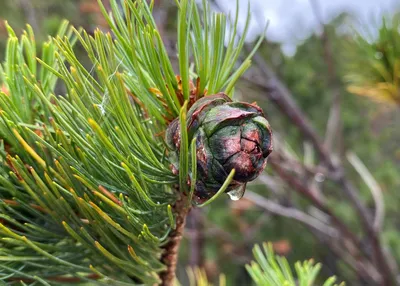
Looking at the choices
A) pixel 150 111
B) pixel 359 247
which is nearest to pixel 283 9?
pixel 359 247

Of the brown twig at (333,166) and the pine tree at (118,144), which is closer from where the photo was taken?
the pine tree at (118,144)

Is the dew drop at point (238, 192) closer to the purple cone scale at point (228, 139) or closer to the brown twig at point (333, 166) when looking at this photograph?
the purple cone scale at point (228, 139)


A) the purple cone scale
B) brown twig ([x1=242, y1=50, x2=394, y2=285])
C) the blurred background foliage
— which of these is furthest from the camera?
the blurred background foliage

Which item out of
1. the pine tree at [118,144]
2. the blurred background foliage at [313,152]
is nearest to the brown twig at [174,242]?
the pine tree at [118,144]

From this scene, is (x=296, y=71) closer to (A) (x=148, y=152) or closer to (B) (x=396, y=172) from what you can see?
(B) (x=396, y=172)

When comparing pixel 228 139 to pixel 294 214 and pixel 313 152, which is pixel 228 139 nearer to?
pixel 294 214

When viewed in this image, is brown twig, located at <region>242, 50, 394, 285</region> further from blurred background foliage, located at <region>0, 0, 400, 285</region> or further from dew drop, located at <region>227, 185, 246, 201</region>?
blurred background foliage, located at <region>0, 0, 400, 285</region>

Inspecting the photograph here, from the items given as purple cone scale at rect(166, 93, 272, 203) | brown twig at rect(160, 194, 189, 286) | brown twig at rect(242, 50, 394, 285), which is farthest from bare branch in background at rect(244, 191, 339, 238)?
purple cone scale at rect(166, 93, 272, 203)
